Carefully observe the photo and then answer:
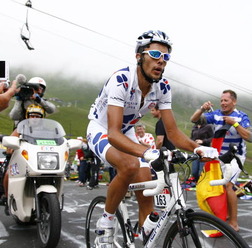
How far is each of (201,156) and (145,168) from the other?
2.89 feet

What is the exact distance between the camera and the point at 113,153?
308cm

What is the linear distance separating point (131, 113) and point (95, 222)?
1.19 metres

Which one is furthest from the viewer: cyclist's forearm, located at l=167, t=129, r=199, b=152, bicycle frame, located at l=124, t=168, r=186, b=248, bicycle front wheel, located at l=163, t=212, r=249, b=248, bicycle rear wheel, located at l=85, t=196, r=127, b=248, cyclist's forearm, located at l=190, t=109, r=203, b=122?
cyclist's forearm, located at l=190, t=109, r=203, b=122

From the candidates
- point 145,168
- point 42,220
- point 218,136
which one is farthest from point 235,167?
point 42,220

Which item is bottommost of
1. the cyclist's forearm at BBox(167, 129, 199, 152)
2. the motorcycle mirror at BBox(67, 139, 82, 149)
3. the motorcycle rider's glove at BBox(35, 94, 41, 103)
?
the motorcycle mirror at BBox(67, 139, 82, 149)

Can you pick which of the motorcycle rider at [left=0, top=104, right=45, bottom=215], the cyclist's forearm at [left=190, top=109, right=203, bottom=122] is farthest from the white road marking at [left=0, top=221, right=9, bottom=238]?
the cyclist's forearm at [left=190, top=109, right=203, bottom=122]

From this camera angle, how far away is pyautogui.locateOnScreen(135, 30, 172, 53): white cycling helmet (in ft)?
10.3

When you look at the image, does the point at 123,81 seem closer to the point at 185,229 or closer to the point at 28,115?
the point at 185,229

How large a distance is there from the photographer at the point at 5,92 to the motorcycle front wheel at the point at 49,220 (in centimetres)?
132

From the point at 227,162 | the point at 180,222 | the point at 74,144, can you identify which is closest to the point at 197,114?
the point at 74,144

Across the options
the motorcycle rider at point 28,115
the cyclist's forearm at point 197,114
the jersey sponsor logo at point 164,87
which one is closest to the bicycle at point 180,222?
the jersey sponsor logo at point 164,87

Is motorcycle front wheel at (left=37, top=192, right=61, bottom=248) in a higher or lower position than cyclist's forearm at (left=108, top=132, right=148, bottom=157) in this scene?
lower

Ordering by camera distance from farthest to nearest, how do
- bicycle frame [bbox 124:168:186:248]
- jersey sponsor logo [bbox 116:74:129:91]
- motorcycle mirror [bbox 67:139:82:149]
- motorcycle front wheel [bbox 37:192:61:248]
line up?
1. motorcycle mirror [bbox 67:139:82:149]
2. motorcycle front wheel [bbox 37:192:61:248]
3. jersey sponsor logo [bbox 116:74:129:91]
4. bicycle frame [bbox 124:168:186:248]

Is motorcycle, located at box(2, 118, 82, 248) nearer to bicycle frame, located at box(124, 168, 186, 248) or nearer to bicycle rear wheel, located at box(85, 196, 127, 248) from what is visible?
bicycle rear wheel, located at box(85, 196, 127, 248)
